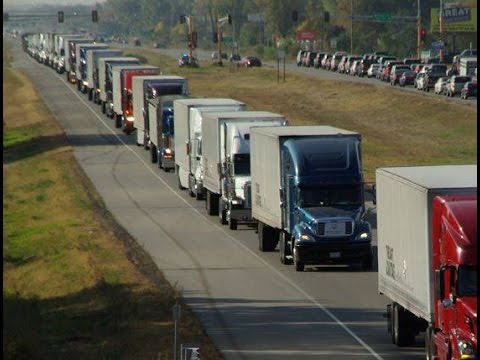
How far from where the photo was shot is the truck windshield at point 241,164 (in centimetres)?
4156

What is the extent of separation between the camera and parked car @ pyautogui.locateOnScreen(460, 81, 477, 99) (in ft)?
306

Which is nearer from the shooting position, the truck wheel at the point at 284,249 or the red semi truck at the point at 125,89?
the truck wheel at the point at 284,249

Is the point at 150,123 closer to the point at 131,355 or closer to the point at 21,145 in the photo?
the point at 21,145

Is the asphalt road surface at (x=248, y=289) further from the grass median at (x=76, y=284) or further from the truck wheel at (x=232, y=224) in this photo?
the grass median at (x=76, y=284)

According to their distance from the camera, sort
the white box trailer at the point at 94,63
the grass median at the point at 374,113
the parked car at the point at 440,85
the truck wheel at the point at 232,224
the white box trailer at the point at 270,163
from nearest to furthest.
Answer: the white box trailer at the point at 270,163
the truck wheel at the point at 232,224
the grass median at the point at 374,113
the parked car at the point at 440,85
the white box trailer at the point at 94,63

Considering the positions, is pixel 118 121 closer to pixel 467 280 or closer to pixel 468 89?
pixel 468 89

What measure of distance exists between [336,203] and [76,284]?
6.47 meters

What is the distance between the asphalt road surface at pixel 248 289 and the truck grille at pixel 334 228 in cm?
105

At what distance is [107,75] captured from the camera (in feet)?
295

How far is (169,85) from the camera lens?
6712 centimetres

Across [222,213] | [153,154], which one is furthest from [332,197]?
[153,154]

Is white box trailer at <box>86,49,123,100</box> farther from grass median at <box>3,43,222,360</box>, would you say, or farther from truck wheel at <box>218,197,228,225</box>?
truck wheel at <box>218,197,228,225</box>

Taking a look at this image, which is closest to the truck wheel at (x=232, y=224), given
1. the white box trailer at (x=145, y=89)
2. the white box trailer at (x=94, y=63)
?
the white box trailer at (x=145, y=89)

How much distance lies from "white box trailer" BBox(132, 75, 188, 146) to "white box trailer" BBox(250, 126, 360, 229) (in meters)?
27.9
